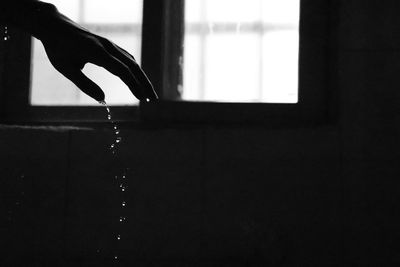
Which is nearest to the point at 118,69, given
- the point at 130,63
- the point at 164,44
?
the point at 130,63

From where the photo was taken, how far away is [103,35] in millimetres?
1451

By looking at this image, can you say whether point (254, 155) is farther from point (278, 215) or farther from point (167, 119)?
point (167, 119)

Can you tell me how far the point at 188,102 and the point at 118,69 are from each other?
0.89m

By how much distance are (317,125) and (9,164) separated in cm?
83

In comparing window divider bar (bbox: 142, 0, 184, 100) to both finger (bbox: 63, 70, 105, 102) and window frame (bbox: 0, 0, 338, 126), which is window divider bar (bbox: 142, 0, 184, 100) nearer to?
window frame (bbox: 0, 0, 338, 126)

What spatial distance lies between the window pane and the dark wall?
154 mm

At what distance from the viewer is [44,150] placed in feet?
4.35

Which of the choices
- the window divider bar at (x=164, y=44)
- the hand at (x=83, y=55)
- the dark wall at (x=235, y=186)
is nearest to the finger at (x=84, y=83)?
the hand at (x=83, y=55)

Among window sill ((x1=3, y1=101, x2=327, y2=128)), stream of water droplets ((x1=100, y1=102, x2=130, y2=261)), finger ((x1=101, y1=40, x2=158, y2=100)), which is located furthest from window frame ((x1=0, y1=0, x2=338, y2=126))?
finger ((x1=101, y1=40, x2=158, y2=100))

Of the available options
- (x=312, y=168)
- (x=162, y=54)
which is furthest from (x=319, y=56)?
(x=162, y=54)

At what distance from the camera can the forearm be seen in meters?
0.50

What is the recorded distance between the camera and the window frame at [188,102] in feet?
4.56

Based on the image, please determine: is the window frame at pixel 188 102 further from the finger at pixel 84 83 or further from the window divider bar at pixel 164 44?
the finger at pixel 84 83

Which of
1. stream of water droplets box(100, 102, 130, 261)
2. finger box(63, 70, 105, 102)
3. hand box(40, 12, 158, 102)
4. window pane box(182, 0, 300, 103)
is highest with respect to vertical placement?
window pane box(182, 0, 300, 103)
